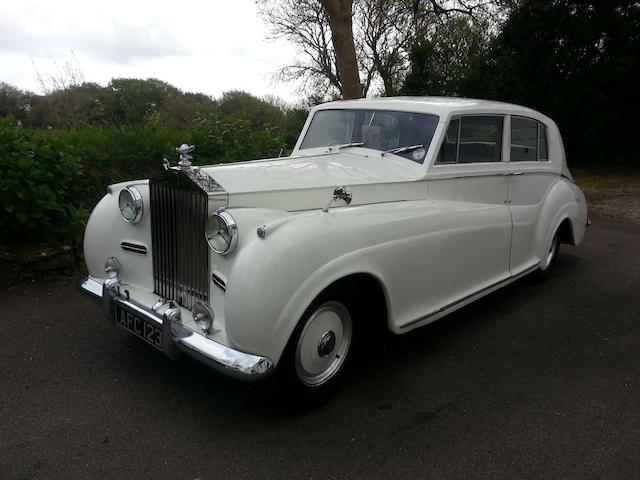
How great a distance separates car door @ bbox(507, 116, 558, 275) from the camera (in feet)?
13.0

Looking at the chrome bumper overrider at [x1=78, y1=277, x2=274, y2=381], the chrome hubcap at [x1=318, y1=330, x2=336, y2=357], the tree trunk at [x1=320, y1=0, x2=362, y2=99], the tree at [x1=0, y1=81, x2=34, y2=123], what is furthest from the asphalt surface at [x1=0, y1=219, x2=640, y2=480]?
the tree at [x1=0, y1=81, x2=34, y2=123]

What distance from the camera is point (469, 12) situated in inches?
618

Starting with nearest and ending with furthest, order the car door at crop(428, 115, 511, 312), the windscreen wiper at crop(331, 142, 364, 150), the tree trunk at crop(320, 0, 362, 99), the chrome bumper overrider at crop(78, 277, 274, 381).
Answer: the chrome bumper overrider at crop(78, 277, 274, 381) → the car door at crop(428, 115, 511, 312) → the windscreen wiper at crop(331, 142, 364, 150) → the tree trunk at crop(320, 0, 362, 99)

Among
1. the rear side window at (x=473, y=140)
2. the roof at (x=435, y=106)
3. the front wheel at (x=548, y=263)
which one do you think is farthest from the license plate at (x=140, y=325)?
the front wheel at (x=548, y=263)

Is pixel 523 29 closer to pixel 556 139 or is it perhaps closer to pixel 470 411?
pixel 556 139

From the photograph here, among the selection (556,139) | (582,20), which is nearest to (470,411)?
(556,139)

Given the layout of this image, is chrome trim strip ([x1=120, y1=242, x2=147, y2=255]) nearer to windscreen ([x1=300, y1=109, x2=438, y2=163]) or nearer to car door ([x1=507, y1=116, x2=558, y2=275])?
windscreen ([x1=300, y1=109, x2=438, y2=163])

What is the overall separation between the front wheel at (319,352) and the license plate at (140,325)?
0.66 metres

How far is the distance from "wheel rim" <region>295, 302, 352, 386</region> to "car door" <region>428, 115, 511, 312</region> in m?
0.79

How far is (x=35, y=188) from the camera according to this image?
408cm

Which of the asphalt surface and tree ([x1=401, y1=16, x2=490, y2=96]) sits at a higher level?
tree ([x1=401, y1=16, x2=490, y2=96])

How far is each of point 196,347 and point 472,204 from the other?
87.7 inches

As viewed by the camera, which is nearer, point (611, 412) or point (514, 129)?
point (611, 412)

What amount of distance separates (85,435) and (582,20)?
39.4 feet
